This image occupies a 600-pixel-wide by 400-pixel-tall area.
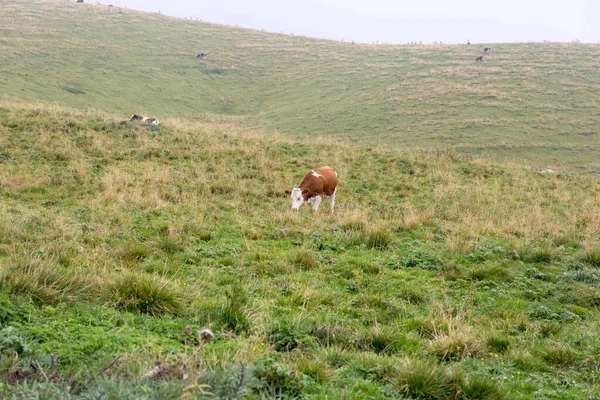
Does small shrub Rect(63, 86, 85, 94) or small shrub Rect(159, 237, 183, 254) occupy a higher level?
small shrub Rect(63, 86, 85, 94)

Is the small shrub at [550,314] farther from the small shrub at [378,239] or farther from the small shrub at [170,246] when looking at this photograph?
the small shrub at [170,246]

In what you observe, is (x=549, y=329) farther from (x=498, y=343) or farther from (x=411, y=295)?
(x=411, y=295)

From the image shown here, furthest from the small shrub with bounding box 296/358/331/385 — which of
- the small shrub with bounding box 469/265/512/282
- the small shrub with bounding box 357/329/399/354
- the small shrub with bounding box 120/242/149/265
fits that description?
the small shrub with bounding box 469/265/512/282

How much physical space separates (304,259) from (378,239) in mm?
2116

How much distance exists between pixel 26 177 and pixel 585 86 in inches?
1668

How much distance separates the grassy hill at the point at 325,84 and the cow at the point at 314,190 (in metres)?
15.6

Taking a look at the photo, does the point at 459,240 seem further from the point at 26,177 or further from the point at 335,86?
the point at 335,86

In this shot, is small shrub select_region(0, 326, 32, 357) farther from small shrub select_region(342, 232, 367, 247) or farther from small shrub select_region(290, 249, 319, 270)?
small shrub select_region(342, 232, 367, 247)

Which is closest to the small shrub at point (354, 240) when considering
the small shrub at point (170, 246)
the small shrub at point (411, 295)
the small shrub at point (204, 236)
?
the small shrub at point (411, 295)

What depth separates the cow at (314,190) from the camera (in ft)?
42.1

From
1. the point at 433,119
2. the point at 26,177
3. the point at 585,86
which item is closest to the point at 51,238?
the point at 26,177

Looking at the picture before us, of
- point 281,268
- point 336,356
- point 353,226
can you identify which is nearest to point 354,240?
point 353,226

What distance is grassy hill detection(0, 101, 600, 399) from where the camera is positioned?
153 inches

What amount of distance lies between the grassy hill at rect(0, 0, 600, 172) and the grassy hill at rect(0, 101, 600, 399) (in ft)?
51.9
